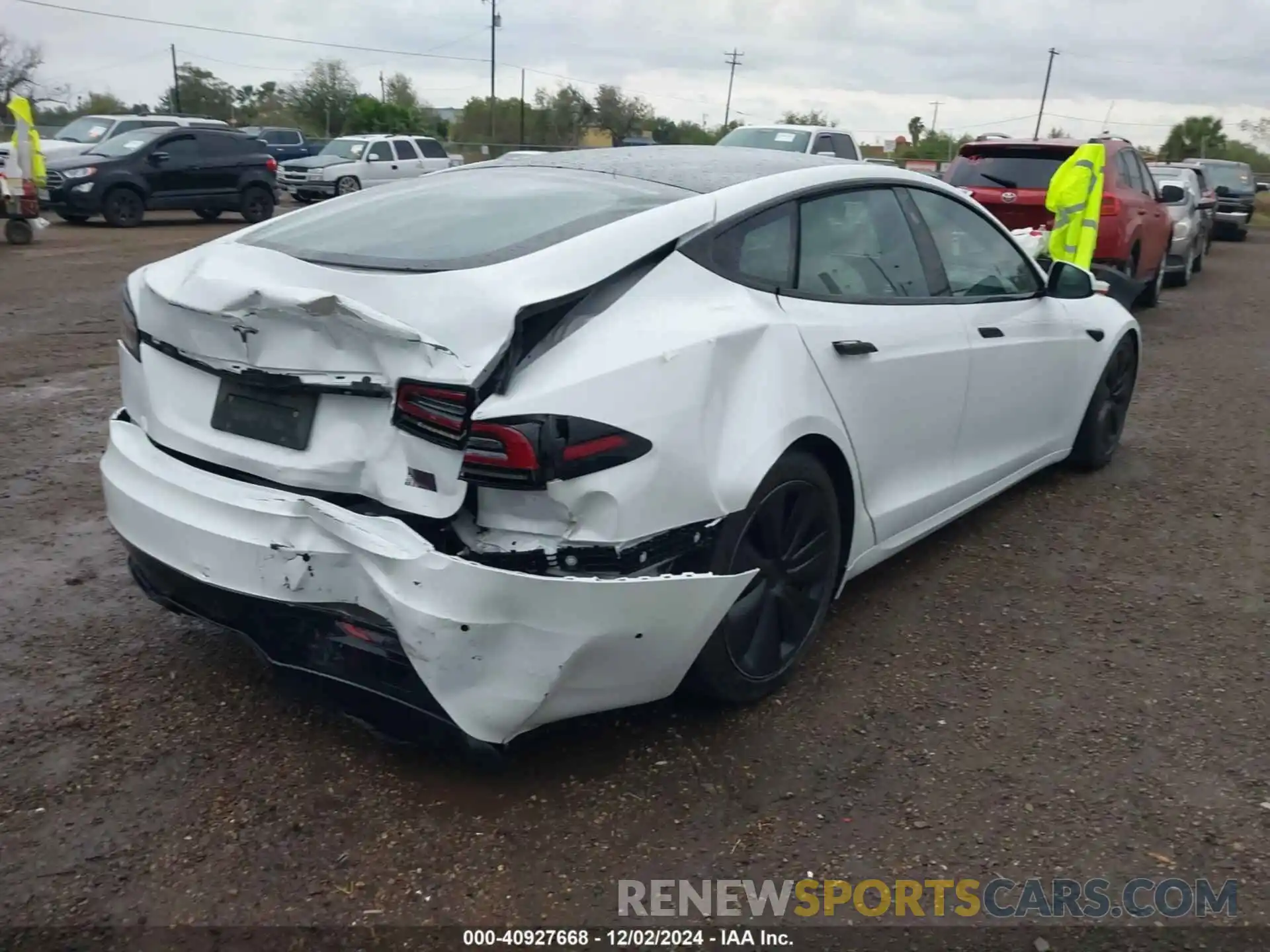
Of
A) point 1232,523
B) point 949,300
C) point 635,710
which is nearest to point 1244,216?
point 1232,523

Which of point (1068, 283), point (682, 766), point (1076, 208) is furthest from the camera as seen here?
point (1076, 208)

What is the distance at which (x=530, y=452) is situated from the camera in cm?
256

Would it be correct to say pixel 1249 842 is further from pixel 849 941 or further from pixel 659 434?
pixel 659 434

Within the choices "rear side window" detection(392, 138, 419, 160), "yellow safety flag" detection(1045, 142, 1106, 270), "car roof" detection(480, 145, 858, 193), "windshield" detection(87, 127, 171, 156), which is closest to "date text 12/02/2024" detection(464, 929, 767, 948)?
"car roof" detection(480, 145, 858, 193)

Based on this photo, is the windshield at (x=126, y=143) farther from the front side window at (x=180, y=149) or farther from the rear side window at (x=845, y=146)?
the rear side window at (x=845, y=146)

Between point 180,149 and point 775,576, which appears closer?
point 775,576

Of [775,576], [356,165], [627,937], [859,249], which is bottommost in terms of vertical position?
[356,165]

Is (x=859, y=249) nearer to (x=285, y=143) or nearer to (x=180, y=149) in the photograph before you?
(x=180, y=149)

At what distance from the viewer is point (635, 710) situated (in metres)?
3.36

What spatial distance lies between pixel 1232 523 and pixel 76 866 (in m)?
4.90

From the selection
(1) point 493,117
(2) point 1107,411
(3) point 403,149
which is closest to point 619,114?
(1) point 493,117

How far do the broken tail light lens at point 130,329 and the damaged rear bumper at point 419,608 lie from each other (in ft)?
1.62

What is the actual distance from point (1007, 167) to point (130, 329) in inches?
390

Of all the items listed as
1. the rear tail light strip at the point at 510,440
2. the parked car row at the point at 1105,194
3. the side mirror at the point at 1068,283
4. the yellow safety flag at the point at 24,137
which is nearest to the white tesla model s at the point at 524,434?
the rear tail light strip at the point at 510,440
